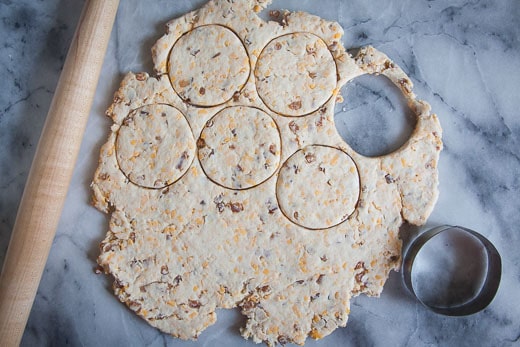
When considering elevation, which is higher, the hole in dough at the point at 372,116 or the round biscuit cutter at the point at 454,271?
the hole in dough at the point at 372,116

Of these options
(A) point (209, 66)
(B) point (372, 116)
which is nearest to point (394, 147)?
(B) point (372, 116)

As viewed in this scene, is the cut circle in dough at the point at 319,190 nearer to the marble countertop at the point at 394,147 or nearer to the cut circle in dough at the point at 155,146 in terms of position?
the marble countertop at the point at 394,147

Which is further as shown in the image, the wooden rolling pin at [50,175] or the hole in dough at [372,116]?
the hole in dough at [372,116]

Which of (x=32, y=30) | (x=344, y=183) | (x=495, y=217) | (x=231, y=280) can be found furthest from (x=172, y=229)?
(x=495, y=217)

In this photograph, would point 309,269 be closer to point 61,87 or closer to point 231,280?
point 231,280

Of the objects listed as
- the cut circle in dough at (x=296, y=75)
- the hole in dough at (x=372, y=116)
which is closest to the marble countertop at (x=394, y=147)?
the hole in dough at (x=372, y=116)

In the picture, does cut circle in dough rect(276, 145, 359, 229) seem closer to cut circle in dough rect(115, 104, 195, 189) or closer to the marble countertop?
the marble countertop
